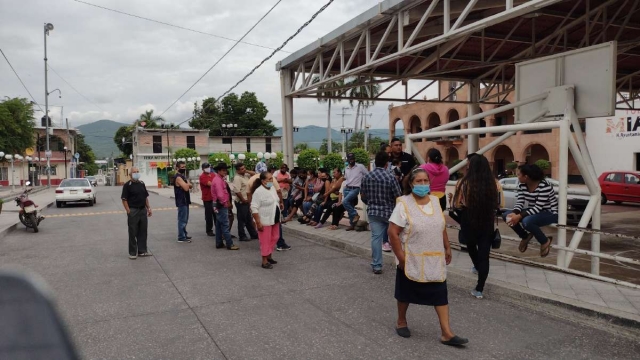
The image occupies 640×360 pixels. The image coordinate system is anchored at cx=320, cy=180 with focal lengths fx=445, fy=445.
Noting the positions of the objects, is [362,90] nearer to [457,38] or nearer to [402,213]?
[457,38]

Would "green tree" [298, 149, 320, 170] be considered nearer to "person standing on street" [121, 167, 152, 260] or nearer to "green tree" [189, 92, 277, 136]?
"green tree" [189, 92, 277, 136]

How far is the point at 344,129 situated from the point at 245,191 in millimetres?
60838

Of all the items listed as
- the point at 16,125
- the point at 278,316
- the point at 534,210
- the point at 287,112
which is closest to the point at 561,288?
the point at 534,210

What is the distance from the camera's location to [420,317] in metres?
4.89

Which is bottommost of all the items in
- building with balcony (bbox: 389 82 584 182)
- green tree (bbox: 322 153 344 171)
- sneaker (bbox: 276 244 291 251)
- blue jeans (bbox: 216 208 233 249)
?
sneaker (bbox: 276 244 291 251)

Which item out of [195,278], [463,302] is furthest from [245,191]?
[463,302]

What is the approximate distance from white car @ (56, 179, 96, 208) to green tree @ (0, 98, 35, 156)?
15828 millimetres

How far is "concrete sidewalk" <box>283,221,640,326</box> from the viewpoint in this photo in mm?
4609

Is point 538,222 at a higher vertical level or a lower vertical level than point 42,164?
lower

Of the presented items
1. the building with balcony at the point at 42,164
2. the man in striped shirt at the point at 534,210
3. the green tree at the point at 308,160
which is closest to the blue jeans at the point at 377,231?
the man in striped shirt at the point at 534,210

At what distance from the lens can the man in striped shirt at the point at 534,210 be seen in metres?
6.09

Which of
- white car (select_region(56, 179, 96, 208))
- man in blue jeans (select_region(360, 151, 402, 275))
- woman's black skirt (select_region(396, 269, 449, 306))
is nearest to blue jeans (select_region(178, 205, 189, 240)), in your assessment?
man in blue jeans (select_region(360, 151, 402, 275))

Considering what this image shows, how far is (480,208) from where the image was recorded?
17.1 ft

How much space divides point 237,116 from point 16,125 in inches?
1696
